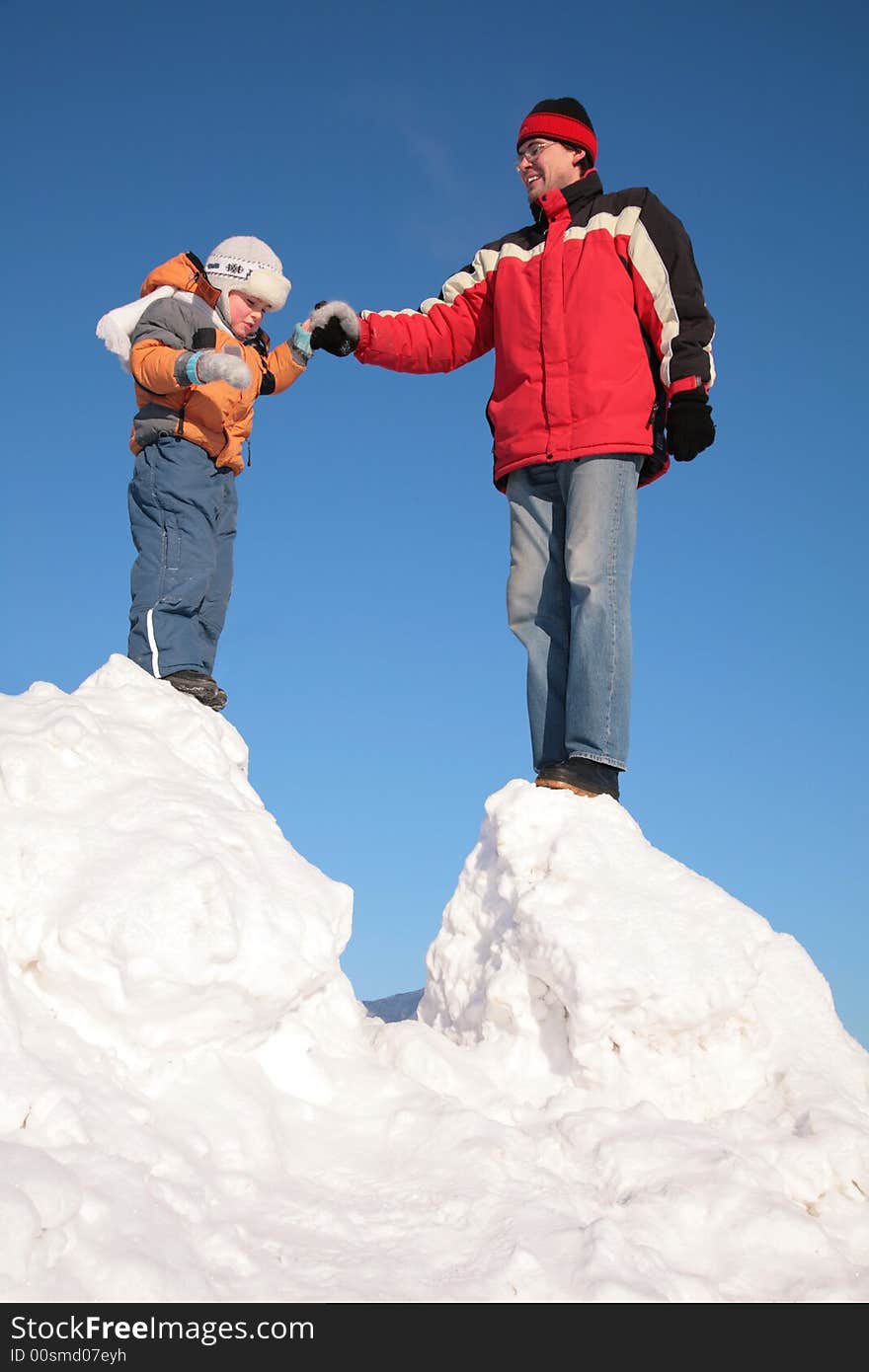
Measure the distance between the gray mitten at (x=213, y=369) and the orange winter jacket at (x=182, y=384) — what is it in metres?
0.05

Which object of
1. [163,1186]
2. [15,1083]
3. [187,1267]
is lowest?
[187,1267]

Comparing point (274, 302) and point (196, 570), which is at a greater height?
point (274, 302)

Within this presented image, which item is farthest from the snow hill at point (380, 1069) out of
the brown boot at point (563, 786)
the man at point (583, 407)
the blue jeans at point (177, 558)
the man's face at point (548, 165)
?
the man's face at point (548, 165)

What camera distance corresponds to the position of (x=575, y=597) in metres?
4.07

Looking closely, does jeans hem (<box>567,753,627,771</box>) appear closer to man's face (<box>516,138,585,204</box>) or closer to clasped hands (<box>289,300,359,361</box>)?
clasped hands (<box>289,300,359,361</box>)

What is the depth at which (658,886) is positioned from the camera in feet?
11.3

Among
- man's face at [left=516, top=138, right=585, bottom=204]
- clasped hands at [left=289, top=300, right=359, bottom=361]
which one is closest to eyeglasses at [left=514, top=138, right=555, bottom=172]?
man's face at [left=516, top=138, right=585, bottom=204]

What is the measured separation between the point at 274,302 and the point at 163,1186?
402 cm

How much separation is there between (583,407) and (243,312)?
6.19 ft

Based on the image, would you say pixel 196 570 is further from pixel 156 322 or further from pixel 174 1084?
pixel 174 1084

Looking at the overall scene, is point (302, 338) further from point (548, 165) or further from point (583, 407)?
point (583, 407)

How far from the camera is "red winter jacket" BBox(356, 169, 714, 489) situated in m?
4.12

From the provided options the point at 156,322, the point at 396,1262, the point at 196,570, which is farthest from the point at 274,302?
the point at 396,1262

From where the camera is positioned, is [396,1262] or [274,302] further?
[274,302]
